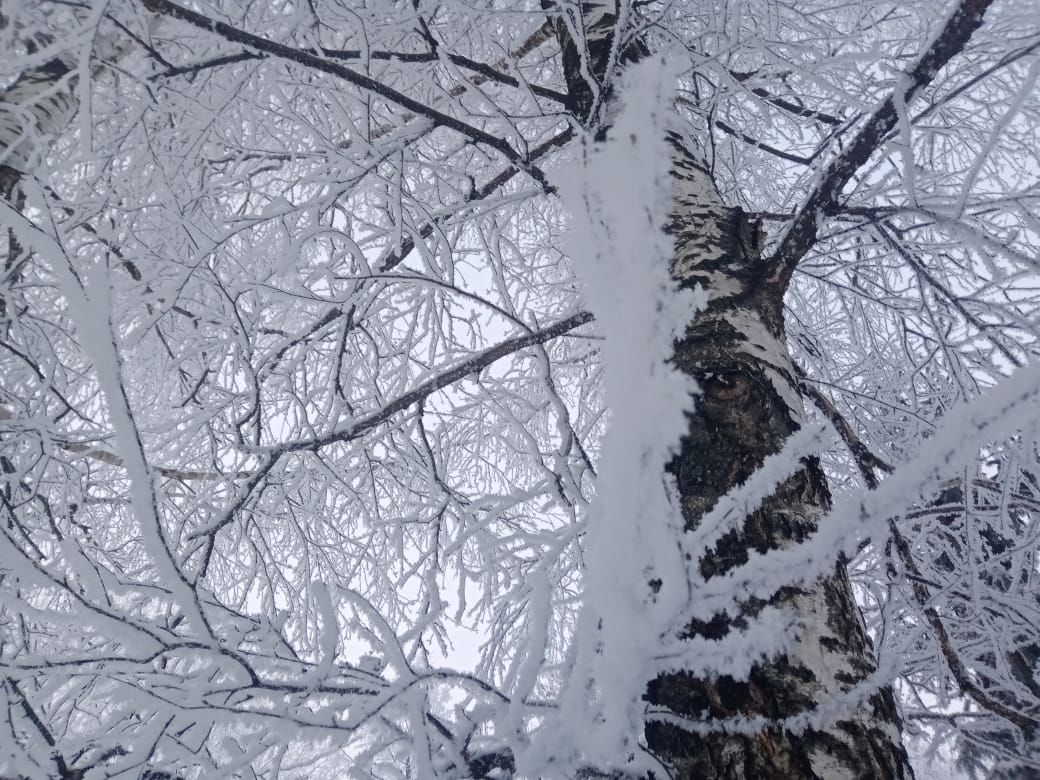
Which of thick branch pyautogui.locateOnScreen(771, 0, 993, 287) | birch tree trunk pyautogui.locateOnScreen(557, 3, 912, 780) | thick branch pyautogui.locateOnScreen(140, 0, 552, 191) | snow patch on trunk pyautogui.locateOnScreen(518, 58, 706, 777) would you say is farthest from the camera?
thick branch pyautogui.locateOnScreen(140, 0, 552, 191)

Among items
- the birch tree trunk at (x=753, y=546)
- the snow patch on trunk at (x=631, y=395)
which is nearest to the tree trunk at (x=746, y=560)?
the birch tree trunk at (x=753, y=546)

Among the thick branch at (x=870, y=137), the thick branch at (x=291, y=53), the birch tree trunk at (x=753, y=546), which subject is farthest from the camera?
the thick branch at (x=291, y=53)

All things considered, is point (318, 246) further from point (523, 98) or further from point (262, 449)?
point (262, 449)

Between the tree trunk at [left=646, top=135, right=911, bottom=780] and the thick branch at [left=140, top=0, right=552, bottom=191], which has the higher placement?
the thick branch at [left=140, top=0, right=552, bottom=191]

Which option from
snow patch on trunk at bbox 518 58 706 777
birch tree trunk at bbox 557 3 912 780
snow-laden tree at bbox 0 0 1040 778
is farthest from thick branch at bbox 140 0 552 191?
snow patch on trunk at bbox 518 58 706 777

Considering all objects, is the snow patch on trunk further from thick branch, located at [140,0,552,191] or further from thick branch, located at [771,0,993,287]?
thick branch, located at [140,0,552,191]

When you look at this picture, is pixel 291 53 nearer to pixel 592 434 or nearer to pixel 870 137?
pixel 870 137

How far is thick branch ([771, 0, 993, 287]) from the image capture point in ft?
3.27

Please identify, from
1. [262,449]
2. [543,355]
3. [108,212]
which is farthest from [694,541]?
[108,212]

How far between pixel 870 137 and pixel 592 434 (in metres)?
2.56

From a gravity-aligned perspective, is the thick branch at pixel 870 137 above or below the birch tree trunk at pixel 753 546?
above

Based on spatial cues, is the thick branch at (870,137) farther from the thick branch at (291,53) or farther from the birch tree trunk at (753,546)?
the thick branch at (291,53)

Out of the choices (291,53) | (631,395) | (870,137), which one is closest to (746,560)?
(631,395)

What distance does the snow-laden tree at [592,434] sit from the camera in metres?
0.47
